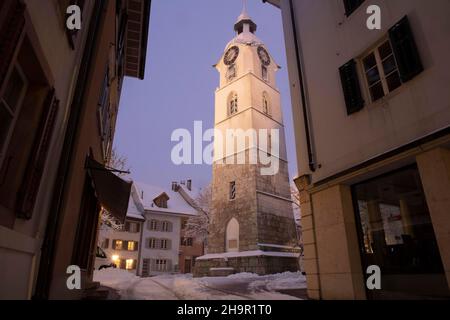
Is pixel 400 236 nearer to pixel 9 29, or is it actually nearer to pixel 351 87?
pixel 351 87

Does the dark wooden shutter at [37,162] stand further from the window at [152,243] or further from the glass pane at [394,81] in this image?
the window at [152,243]

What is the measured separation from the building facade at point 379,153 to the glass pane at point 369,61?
0.09ft

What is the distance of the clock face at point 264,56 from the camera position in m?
30.7

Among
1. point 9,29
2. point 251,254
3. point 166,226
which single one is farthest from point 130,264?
point 9,29

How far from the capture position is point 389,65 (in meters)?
6.98

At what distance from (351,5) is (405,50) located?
9.23ft

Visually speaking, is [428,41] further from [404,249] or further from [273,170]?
[273,170]

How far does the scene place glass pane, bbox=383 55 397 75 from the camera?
22.5 feet

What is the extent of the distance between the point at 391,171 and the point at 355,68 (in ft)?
9.66

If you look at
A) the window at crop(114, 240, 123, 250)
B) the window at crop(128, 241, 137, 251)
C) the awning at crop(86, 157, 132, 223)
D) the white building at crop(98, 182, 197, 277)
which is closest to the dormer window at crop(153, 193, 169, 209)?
the white building at crop(98, 182, 197, 277)

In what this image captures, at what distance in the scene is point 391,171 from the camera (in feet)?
21.8

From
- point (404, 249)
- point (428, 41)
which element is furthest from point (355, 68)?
point (404, 249)

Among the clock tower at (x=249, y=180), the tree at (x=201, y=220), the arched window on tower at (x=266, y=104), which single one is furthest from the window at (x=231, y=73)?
the tree at (x=201, y=220)

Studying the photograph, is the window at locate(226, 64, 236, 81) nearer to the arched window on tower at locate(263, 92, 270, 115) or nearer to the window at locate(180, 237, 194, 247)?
the arched window on tower at locate(263, 92, 270, 115)
